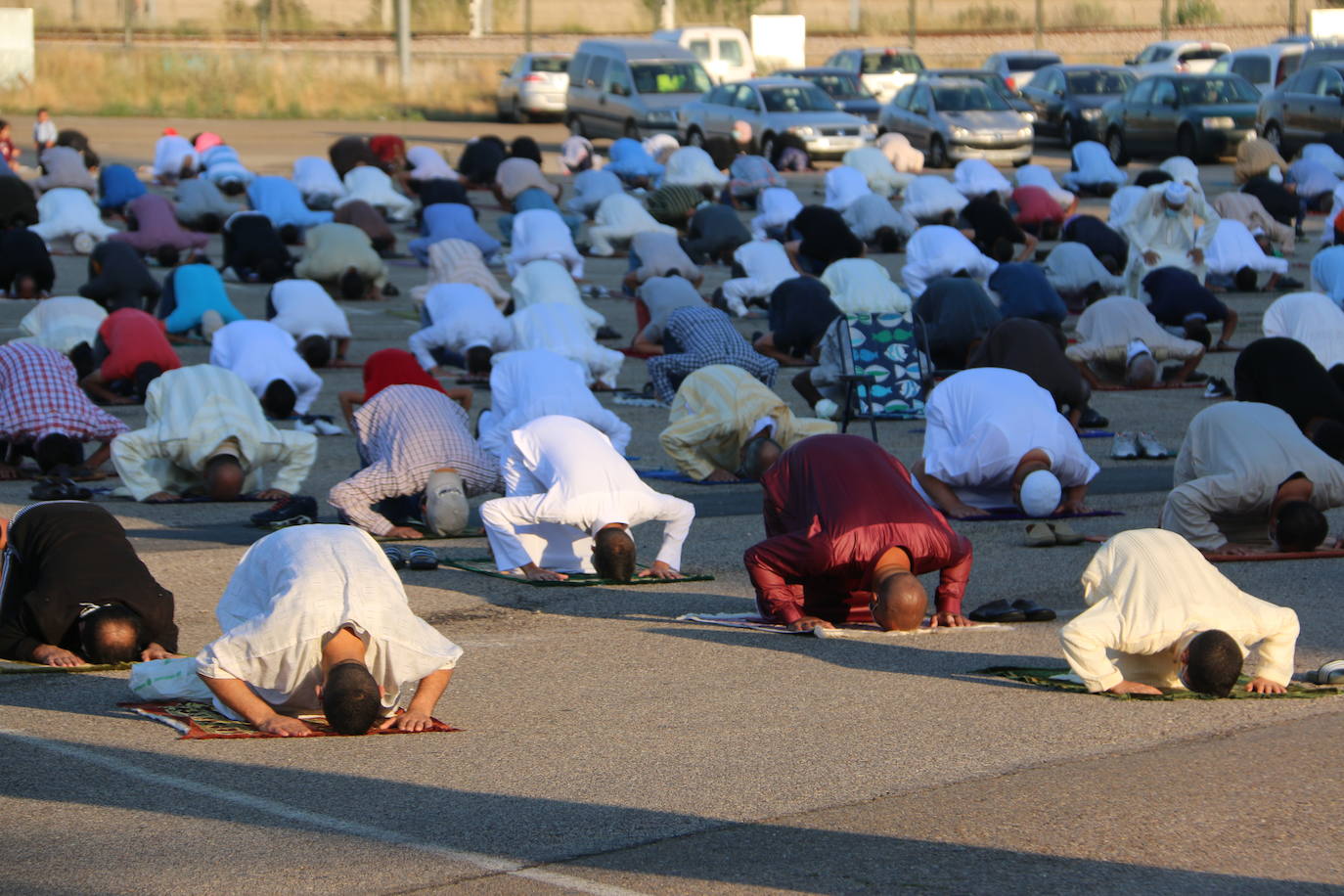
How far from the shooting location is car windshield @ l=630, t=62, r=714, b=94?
37.8m

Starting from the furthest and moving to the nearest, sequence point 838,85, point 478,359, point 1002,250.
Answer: point 838,85
point 1002,250
point 478,359

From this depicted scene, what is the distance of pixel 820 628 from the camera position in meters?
8.64

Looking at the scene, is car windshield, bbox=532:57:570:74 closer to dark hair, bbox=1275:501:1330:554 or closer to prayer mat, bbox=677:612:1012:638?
dark hair, bbox=1275:501:1330:554

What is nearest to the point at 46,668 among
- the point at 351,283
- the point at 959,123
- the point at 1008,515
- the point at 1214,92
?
the point at 1008,515

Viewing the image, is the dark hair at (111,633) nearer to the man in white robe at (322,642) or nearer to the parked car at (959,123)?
the man in white robe at (322,642)

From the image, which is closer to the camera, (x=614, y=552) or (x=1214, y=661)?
(x=1214, y=661)

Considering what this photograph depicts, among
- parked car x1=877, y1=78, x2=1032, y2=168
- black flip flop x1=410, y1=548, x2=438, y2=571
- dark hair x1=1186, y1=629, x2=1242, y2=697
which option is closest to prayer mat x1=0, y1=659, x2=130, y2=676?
black flip flop x1=410, y1=548, x2=438, y2=571

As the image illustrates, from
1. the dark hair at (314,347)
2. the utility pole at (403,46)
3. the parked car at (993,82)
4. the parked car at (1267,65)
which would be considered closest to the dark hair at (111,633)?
the dark hair at (314,347)

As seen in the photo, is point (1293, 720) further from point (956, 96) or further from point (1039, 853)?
point (956, 96)

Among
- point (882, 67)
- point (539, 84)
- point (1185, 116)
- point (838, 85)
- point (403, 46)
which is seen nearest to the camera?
point (1185, 116)

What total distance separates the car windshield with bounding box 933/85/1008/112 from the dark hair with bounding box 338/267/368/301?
1653cm

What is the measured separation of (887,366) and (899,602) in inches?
260

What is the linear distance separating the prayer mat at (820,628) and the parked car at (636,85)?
2854 cm

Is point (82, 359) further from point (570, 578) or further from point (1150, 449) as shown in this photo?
point (1150, 449)
